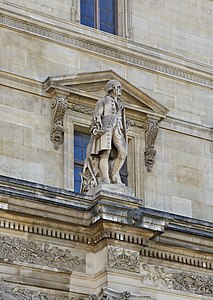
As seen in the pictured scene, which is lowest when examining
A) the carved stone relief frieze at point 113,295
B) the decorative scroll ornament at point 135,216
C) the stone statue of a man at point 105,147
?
the carved stone relief frieze at point 113,295

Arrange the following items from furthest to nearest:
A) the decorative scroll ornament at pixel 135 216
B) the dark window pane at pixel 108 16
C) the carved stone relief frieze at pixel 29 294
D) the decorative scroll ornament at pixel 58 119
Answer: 1. the dark window pane at pixel 108 16
2. the decorative scroll ornament at pixel 58 119
3. the decorative scroll ornament at pixel 135 216
4. the carved stone relief frieze at pixel 29 294

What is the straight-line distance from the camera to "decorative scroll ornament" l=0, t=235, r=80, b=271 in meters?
22.2

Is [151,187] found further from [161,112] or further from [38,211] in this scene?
[38,211]

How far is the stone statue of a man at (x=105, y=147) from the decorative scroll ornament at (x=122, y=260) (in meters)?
1.40

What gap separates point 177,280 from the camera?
940 inches

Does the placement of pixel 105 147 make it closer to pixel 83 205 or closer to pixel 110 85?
pixel 83 205

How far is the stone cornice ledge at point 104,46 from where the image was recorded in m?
25.5

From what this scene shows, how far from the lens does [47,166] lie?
24609 millimetres

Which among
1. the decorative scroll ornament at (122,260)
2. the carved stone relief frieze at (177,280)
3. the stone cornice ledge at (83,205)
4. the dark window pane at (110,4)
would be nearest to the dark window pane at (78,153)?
the stone cornice ledge at (83,205)

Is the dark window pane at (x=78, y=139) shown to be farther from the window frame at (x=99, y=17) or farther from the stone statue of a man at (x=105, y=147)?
the window frame at (x=99, y=17)

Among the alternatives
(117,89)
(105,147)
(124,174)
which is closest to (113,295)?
(105,147)

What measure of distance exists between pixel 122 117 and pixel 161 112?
273 centimetres

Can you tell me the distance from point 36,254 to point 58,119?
12.0 feet

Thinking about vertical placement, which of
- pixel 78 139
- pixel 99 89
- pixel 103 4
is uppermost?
pixel 103 4
